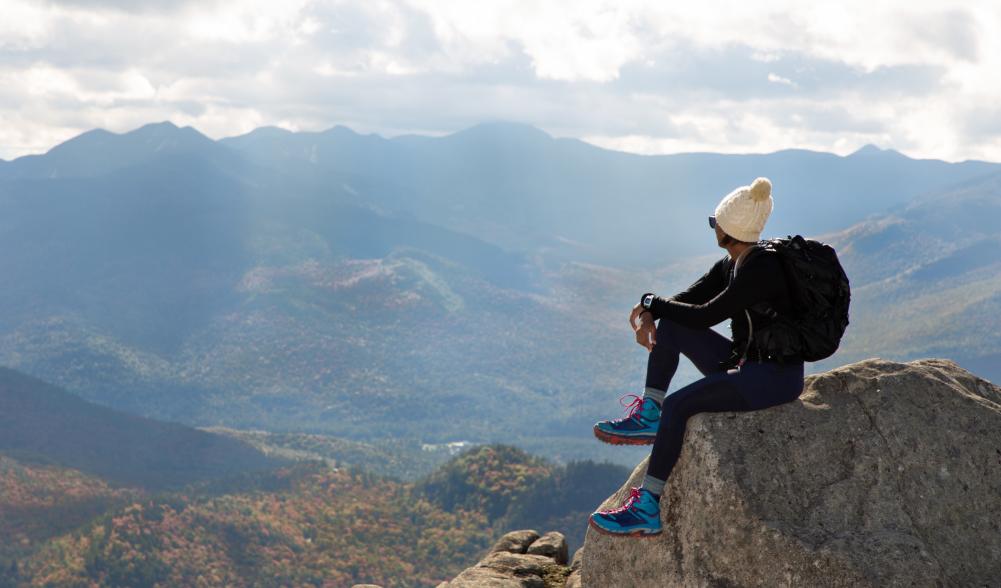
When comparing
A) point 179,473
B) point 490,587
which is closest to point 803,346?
point 490,587

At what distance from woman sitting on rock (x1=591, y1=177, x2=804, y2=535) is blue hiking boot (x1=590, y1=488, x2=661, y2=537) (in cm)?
1

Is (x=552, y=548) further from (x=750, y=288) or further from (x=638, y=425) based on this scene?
(x=750, y=288)

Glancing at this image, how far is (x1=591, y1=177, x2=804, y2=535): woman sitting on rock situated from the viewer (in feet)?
34.5

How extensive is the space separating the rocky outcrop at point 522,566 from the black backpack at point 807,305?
702cm

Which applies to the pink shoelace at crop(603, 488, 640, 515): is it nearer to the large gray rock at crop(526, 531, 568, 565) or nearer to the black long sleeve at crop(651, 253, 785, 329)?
the black long sleeve at crop(651, 253, 785, 329)

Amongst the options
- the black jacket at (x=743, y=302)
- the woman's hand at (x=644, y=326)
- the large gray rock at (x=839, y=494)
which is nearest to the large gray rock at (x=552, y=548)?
the large gray rock at (x=839, y=494)

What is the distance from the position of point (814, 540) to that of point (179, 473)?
195 meters

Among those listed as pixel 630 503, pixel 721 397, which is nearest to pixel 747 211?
pixel 721 397

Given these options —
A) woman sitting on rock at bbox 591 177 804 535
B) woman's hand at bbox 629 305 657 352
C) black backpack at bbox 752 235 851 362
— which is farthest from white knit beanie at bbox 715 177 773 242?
woman's hand at bbox 629 305 657 352

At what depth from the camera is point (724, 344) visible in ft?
38.6

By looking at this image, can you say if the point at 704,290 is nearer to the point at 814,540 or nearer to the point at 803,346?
the point at 803,346

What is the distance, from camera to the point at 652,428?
39.8ft

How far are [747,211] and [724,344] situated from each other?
73.0 inches

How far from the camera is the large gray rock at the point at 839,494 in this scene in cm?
1033
